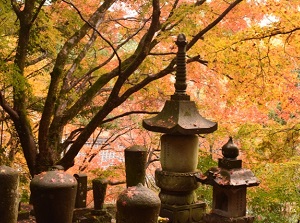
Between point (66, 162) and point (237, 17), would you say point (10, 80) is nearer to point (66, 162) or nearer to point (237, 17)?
point (66, 162)

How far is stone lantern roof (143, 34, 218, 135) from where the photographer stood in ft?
18.3

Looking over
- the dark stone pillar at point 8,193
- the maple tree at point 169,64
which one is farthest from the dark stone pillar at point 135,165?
the maple tree at point 169,64

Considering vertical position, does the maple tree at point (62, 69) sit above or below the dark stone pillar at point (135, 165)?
above

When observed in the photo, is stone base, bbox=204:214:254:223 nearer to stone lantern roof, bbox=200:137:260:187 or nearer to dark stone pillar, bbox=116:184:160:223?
stone lantern roof, bbox=200:137:260:187

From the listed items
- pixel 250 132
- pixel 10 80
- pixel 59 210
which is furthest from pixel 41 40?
pixel 59 210

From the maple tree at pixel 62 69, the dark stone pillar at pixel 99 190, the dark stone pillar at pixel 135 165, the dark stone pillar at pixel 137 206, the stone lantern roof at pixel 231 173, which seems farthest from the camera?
the maple tree at pixel 62 69

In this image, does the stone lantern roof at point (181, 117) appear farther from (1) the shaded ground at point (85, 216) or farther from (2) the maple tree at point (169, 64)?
(1) the shaded ground at point (85, 216)

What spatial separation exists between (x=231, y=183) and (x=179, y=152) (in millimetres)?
986

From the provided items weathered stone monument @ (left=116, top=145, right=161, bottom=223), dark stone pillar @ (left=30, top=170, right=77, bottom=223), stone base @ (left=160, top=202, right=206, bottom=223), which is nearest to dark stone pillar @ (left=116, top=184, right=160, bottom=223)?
weathered stone monument @ (left=116, top=145, right=161, bottom=223)

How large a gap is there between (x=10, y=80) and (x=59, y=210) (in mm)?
5228

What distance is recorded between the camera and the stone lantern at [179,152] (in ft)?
18.8

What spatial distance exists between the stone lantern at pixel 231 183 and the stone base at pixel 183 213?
44cm

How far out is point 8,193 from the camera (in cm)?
326

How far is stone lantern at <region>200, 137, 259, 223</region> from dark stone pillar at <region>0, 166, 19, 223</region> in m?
2.96
